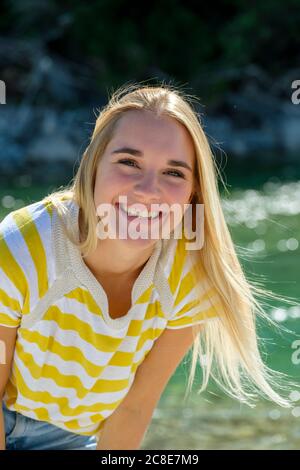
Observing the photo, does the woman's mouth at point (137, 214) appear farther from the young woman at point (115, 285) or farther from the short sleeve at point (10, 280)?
the short sleeve at point (10, 280)

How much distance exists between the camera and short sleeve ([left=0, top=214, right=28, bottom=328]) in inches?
60.8

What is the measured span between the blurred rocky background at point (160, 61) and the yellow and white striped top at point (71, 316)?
925 cm

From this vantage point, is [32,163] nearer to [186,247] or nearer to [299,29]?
[299,29]

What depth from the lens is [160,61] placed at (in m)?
11.7

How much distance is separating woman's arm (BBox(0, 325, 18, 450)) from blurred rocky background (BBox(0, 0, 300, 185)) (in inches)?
368

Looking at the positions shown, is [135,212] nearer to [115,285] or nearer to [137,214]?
[137,214]

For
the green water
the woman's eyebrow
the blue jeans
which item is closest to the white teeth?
the woman's eyebrow

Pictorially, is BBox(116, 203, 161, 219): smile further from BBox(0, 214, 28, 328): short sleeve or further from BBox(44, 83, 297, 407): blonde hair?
BBox(0, 214, 28, 328): short sleeve

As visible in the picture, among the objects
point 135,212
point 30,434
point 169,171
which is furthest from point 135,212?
point 30,434

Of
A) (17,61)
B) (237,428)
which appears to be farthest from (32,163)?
(237,428)

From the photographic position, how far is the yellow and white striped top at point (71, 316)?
62.1 inches

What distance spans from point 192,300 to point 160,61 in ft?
33.8

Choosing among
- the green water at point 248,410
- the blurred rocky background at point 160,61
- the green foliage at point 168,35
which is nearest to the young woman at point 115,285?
the green water at point 248,410
